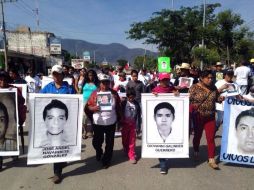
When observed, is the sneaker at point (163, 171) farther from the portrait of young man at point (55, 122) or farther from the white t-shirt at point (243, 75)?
the white t-shirt at point (243, 75)

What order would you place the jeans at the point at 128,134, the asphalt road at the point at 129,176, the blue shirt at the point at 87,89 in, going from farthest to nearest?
the blue shirt at the point at 87,89 → the jeans at the point at 128,134 → the asphalt road at the point at 129,176

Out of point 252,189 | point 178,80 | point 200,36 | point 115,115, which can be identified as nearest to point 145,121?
point 115,115

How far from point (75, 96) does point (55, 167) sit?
124cm

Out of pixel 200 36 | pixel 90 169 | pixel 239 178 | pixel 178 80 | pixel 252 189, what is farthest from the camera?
pixel 200 36

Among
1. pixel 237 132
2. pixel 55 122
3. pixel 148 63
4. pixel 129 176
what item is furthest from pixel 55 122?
pixel 148 63

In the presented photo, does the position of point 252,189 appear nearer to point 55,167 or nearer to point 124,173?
point 124,173

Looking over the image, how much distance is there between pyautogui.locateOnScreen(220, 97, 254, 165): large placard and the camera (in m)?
6.69

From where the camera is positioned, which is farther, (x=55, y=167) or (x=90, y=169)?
(x=90, y=169)

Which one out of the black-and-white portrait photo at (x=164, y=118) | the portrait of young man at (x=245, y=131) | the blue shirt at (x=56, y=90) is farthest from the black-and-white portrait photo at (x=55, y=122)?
the portrait of young man at (x=245, y=131)

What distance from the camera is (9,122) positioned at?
21.7ft

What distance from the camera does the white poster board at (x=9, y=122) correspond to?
21.6 ft

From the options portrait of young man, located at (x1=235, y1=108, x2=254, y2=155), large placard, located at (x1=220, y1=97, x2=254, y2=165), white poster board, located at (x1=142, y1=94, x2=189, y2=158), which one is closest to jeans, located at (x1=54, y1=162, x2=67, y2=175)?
white poster board, located at (x1=142, y1=94, x2=189, y2=158)

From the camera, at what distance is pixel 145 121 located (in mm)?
6688

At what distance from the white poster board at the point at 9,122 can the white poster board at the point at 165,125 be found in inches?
90.5
